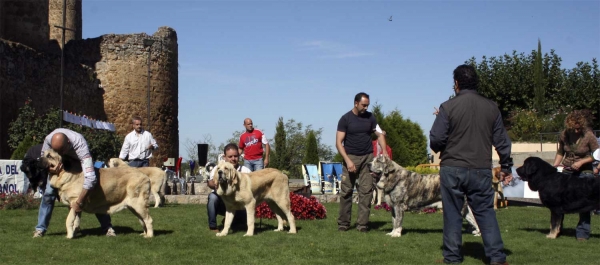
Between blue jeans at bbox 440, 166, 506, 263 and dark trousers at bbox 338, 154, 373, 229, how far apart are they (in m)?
3.07

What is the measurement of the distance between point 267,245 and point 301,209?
10.8 ft

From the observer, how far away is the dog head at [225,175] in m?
9.41

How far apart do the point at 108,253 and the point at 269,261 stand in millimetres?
1866

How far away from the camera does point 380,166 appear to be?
10.2 m

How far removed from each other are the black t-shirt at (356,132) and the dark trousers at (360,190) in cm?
10

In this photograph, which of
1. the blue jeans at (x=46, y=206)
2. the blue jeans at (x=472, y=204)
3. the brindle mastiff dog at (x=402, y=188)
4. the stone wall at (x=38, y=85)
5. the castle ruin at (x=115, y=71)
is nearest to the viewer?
the blue jeans at (x=472, y=204)

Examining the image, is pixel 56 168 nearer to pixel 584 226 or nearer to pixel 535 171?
pixel 535 171

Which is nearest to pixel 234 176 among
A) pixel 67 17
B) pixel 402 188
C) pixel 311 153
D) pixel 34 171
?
pixel 402 188

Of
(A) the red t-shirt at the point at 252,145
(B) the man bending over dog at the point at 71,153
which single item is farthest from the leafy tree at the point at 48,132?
(B) the man bending over dog at the point at 71,153

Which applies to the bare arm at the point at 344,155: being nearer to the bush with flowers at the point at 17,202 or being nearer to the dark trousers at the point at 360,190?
the dark trousers at the point at 360,190

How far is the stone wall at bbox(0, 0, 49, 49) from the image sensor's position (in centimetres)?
3450

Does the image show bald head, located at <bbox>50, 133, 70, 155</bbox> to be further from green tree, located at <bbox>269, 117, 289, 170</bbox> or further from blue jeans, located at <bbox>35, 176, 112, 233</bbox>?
green tree, located at <bbox>269, 117, 289, 170</bbox>

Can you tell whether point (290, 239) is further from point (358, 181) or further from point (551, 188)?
point (551, 188)

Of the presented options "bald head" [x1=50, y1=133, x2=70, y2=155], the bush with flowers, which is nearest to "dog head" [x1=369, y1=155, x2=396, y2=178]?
"bald head" [x1=50, y1=133, x2=70, y2=155]
